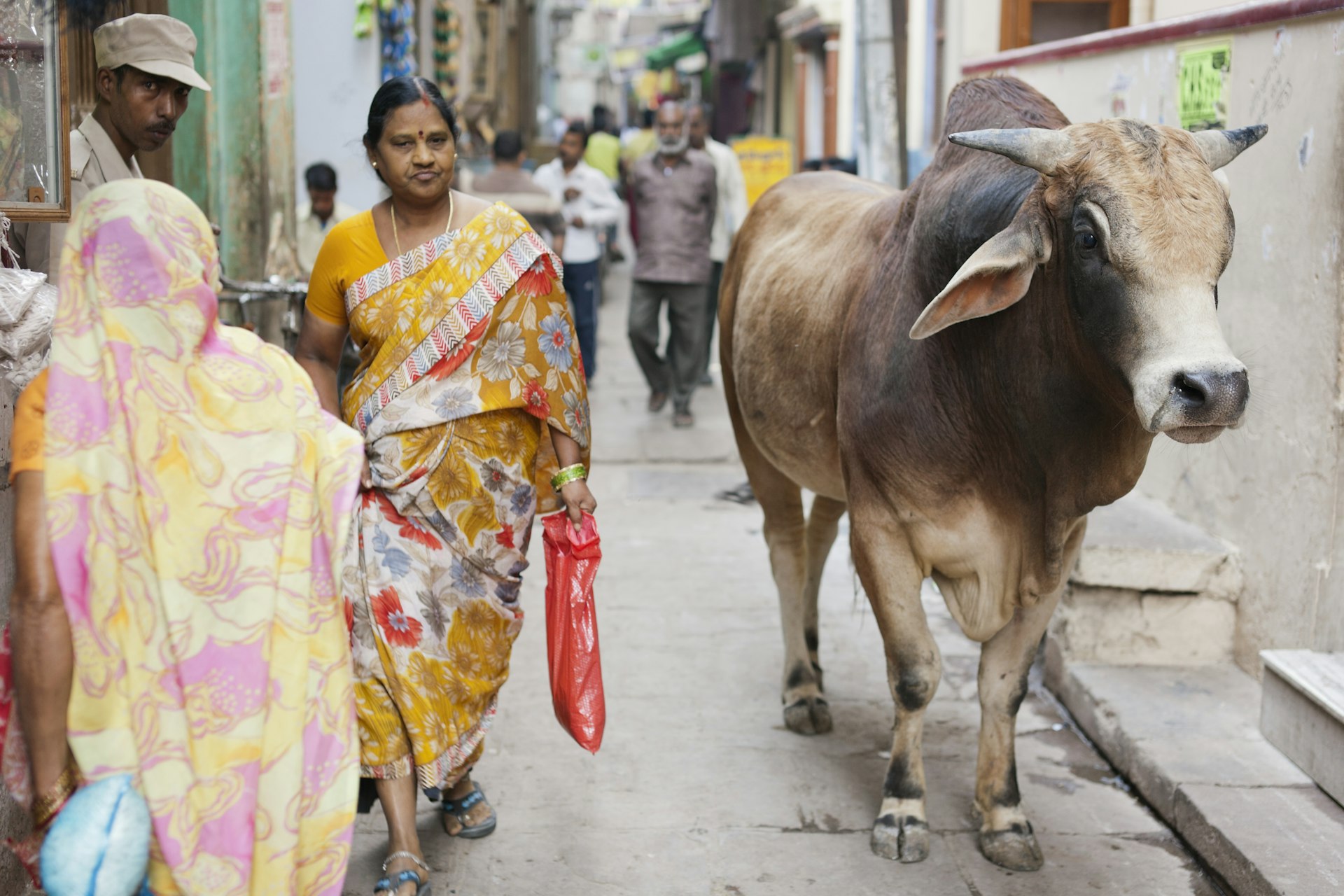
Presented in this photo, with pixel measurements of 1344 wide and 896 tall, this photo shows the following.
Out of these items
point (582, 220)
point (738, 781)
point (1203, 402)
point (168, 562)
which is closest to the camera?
point (168, 562)

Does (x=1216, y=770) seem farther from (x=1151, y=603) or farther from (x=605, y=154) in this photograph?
(x=605, y=154)

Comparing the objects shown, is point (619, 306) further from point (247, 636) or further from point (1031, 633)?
point (247, 636)

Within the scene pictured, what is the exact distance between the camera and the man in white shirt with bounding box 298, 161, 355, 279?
23.8 ft

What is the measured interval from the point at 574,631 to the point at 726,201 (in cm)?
684

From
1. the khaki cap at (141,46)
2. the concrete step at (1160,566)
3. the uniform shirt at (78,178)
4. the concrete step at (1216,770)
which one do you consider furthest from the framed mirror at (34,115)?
the concrete step at (1160,566)

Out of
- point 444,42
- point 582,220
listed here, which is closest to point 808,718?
point 582,220

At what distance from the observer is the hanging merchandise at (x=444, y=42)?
11.5m

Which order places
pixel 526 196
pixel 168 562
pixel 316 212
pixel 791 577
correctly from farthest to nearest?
pixel 526 196 < pixel 316 212 < pixel 791 577 < pixel 168 562

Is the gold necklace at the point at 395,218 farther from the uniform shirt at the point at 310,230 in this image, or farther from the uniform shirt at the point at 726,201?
the uniform shirt at the point at 726,201

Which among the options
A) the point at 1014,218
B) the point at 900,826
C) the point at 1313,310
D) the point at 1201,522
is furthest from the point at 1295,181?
the point at 900,826

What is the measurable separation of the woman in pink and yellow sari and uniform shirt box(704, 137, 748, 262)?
7446mm

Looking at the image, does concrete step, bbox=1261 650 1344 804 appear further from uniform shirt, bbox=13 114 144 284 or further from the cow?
uniform shirt, bbox=13 114 144 284

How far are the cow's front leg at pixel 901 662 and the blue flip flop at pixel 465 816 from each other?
0.98m

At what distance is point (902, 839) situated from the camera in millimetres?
3604
